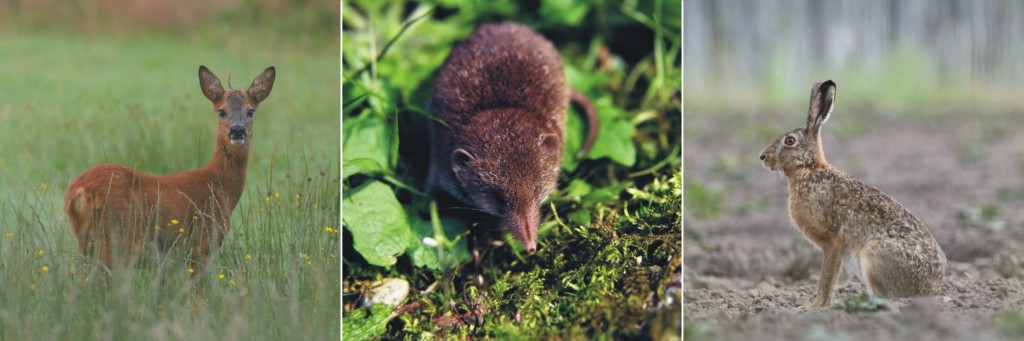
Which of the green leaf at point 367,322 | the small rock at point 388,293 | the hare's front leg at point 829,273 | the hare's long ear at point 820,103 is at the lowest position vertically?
the green leaf at point 367,322

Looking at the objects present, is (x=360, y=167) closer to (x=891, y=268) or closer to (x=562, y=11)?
(x=562, y=11)

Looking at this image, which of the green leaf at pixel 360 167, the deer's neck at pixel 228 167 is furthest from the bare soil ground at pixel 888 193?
the deer's neck at pixel 228 167

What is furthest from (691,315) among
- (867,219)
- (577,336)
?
(867,219)

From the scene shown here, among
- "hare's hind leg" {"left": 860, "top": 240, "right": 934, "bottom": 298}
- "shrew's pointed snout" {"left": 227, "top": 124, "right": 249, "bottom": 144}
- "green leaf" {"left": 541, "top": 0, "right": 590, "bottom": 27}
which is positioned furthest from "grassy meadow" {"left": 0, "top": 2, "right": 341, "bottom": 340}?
"hare's hind leg" {"left": 860, "top": 240, "right": 934, "bottom": 298}

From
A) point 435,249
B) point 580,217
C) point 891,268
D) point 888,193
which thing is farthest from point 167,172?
point 888,193

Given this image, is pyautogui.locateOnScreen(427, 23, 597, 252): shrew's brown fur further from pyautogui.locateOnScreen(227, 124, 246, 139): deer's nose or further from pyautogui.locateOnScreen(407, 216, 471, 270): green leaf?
pyautogui.locateOnScreen(227, 124, 246, 139): deer's nose

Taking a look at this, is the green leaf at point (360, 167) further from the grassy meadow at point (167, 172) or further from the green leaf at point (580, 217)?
the green leaf at point (580, 217)
